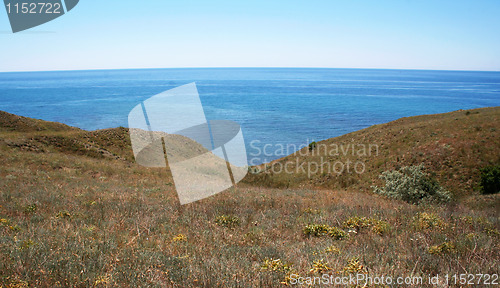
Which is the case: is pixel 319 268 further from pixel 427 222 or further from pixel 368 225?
pixel 427 222

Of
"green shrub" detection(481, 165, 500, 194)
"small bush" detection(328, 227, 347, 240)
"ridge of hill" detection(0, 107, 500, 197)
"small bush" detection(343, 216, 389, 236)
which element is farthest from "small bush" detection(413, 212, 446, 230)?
"green shrub" detection(481, 165, 500, 194)

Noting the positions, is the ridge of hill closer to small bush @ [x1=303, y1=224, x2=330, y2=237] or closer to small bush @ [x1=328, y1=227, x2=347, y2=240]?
small bush @ [x1=303, y1=224, x2=330, y2=237]

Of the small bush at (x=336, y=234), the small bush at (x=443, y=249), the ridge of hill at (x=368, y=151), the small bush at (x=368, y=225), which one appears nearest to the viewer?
the small bush at (x=443, y=249)

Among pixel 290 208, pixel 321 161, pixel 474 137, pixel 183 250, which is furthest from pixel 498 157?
pixel 183 250

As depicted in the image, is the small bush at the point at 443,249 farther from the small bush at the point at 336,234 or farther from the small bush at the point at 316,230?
the small bush at the point at 316,230

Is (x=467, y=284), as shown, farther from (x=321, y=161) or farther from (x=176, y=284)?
(x=321, y=161)

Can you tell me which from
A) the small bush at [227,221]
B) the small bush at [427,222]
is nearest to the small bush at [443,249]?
the small bush at [427,222]

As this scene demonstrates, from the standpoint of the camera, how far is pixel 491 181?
22.1 m

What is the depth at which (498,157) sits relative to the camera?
1015 inches

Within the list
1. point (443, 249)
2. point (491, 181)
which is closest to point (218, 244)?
point (443, 249)

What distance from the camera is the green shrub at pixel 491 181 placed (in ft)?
71.9

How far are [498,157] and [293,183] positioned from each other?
18.8 metres

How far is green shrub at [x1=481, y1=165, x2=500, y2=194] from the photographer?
71.9 ft

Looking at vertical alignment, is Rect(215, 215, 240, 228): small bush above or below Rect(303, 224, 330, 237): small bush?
below
